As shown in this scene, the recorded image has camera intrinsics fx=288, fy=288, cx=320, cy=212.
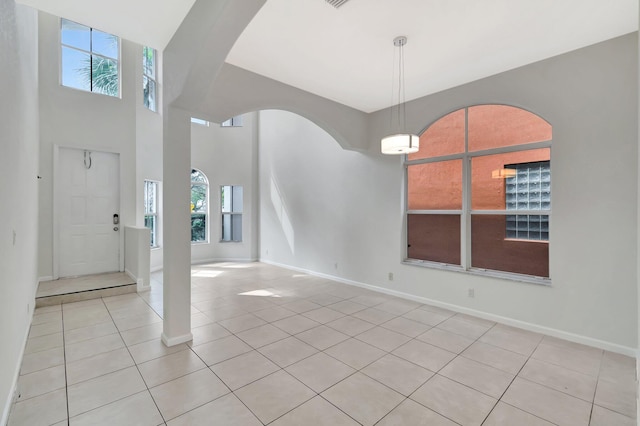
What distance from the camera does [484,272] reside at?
389 centimetres

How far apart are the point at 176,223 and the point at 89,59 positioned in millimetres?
4534

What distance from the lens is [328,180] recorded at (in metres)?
5.89

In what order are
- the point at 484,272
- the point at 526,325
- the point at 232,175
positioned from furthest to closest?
1. the point at 232,175
2. the point at 484,272
3. the point at 526,325

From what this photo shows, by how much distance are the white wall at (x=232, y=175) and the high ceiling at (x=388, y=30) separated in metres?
4.25

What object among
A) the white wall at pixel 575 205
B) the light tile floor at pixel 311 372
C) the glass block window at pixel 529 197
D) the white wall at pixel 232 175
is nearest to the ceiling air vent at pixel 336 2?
the white wall at pixel 575 205

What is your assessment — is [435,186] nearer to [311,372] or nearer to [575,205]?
[575,205]

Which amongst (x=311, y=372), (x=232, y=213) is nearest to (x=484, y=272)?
(x=311, y=372)

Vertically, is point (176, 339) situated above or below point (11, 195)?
below

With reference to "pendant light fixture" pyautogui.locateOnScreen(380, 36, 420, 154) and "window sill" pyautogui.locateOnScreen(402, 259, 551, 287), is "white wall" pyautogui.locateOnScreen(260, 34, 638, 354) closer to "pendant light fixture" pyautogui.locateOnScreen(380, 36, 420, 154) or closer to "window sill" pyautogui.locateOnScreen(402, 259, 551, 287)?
"window sill" pyautogui.locateOnScreen(402, 259, 551, 287)

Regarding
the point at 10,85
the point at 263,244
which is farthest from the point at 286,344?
the point at 263,244

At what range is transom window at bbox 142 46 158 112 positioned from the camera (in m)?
5.95

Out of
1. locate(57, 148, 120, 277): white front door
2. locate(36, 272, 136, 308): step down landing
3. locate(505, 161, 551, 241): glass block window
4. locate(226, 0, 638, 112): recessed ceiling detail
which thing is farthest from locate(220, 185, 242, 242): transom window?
locate(505, 161, 551, 241): glass block window

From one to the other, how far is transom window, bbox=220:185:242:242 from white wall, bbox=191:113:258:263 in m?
0.20

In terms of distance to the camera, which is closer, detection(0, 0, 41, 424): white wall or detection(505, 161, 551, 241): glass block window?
detection(0, 0, 41, 424): white wall
